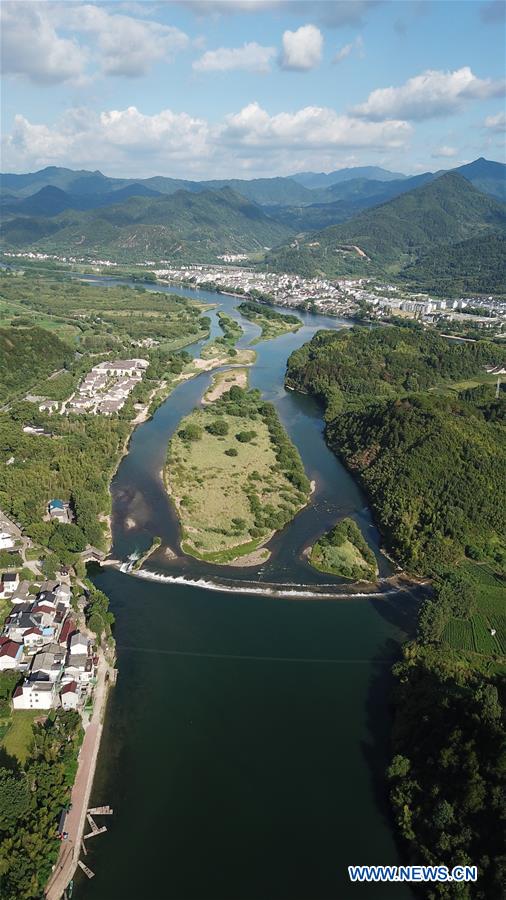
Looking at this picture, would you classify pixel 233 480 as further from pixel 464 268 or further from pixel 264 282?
pixel 464 268

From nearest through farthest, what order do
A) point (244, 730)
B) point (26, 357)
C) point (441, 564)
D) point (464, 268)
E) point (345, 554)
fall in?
1. point (244, 730)
2. point (441, 564)
3. point (345, 554)
4. point (26, 357)
5. point (464, 268)

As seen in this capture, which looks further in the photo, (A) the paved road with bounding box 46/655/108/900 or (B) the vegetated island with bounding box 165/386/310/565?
(B) the vegetated island with bounding box 165/386/310/565

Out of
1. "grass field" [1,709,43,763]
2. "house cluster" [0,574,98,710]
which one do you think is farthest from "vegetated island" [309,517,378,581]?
"grass field" [1,709,43,763]

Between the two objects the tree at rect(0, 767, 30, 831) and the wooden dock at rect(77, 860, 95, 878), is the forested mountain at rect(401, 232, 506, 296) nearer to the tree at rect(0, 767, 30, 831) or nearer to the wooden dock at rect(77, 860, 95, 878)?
the tree at rect(0, 767, 30, 831)

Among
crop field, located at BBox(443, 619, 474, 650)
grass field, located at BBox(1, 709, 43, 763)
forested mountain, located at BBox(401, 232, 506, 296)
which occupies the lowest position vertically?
grass field, located at BBox(1, 709, 43, 763)

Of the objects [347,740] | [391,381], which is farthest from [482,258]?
[347,740]

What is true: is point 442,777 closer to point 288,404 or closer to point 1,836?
point 1,836

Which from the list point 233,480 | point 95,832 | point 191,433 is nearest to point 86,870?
point 95,832

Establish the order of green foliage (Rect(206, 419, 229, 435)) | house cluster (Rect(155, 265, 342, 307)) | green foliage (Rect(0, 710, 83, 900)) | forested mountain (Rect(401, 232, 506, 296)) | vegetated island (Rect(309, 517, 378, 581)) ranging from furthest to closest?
forested mountain (Rect(401, 232, 506, 296))
house cluster (Rect(155, 265, 342, 307))
green foliage (Rect(206, 419, 229, 435))
vegetated island (Rect(309, 517, 378, 581))
green foliage (Rect(0, 710, 83, 900))
